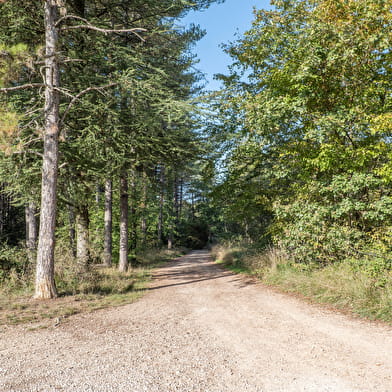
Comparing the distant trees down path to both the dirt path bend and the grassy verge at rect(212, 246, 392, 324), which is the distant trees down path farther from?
the grassy verge at rect(212, 246, 392, 324)

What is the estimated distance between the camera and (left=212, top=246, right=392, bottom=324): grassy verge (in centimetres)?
552

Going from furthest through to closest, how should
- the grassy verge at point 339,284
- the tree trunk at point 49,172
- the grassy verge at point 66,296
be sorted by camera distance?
the tree trunk at point 49,172 → the grassy verge at point 66,296 → the grassy verge at point 339,284

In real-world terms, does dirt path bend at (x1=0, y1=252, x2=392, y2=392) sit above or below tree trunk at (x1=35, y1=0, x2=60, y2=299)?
below

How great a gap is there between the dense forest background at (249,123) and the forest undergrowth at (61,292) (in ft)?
0.46

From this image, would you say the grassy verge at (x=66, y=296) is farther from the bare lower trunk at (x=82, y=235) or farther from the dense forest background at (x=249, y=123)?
the bare lower trunk at (x=82, y=235)

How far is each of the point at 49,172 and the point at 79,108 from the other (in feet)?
8.71

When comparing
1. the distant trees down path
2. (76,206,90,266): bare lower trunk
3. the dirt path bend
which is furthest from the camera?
(76,206,90,266): bare lower trunk

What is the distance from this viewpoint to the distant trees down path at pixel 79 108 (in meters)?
7.12

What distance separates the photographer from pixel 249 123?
30.6 feet

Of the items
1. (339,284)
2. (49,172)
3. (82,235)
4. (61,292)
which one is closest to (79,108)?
(49,172)

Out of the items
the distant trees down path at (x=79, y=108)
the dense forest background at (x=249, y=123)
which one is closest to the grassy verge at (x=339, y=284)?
the dense forest background at (x=249, y=123)

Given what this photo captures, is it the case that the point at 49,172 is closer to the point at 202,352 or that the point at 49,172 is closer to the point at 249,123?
the point at 202,352

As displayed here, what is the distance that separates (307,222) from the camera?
8086 millimetres

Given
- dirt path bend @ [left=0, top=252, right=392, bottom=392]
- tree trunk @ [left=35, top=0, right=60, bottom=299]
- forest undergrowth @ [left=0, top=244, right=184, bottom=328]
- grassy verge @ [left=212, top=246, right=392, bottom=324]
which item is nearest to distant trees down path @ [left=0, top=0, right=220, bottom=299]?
tree trunk @ [left=35, top=0, right=60, bottom=299]
